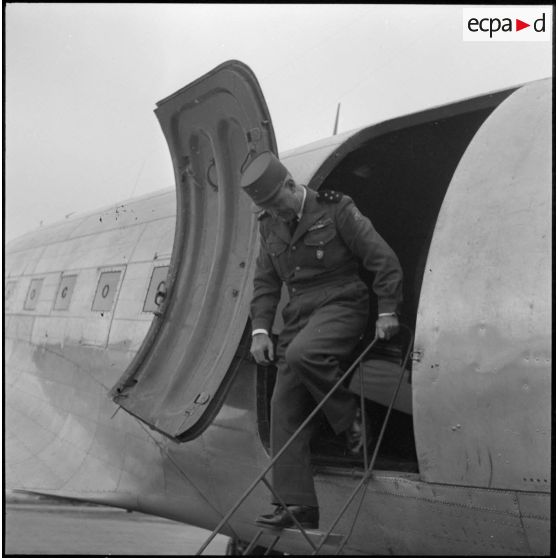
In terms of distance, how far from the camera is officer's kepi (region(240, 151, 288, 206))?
4.39 metres

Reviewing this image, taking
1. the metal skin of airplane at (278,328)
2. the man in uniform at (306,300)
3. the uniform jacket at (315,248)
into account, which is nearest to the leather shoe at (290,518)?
the man in uniform at (306,300)

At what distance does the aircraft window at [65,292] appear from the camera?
784 centimetres

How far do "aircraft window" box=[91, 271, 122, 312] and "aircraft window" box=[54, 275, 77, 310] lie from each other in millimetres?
679

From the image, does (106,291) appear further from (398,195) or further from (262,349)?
(262,349)

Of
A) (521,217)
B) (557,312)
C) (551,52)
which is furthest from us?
(551,52)

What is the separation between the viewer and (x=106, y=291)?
707cm

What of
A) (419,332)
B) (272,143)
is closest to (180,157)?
(272,143)

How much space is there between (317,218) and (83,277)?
3.74m

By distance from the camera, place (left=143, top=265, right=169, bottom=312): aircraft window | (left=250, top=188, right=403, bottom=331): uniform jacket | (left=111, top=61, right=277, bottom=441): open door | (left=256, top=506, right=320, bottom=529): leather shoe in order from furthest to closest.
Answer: (left=143, top=265, right=169, bottom=312): aircraft window → (left=111, top=61, right=277, bottom=441): open door → (left=250, top=188, right=403, bottom=331): uniform jacket → (left=256, top=506, right=320, bottom=529): leather shoe

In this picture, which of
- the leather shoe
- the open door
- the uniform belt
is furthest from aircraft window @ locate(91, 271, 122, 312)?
the leather shoe

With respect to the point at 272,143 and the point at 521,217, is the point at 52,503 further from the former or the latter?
the point at 521,217

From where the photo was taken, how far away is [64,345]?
24.6 feet

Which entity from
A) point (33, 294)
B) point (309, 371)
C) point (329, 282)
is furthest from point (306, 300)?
point (33, 294)

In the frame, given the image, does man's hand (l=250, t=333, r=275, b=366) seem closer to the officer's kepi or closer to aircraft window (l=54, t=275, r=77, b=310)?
the officer's kepi
